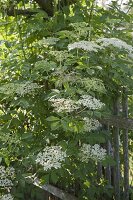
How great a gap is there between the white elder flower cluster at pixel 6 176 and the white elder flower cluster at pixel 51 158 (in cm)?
32

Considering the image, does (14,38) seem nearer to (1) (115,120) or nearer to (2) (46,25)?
(2) (46,25)

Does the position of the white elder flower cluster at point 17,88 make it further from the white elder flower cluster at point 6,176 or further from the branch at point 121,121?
the branch at point 121,121

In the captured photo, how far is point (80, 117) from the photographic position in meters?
1.79

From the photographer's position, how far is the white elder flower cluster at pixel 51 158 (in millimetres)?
1714

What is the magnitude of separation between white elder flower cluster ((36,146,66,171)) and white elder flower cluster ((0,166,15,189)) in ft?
1.04

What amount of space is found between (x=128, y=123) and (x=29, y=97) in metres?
0.66

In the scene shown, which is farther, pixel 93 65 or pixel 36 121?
pixel 36 121

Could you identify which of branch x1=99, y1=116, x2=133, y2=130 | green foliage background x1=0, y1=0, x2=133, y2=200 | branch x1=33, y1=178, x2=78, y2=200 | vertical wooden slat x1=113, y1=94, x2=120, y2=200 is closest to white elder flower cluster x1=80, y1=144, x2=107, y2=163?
green foliage background x1=0, y1=0, x2=133, y2=200

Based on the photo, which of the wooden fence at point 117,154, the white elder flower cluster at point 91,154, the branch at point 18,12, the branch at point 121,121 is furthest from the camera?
the branch at point 18,12

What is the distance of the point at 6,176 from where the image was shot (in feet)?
6.75

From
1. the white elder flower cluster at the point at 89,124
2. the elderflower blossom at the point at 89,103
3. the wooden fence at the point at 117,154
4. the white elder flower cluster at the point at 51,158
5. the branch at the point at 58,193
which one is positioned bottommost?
the branch at the point at 58,193

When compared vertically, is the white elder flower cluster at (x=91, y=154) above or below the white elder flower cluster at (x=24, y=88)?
below

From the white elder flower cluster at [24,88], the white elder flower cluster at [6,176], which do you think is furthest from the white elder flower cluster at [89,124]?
the white elder flower cluster at [6,176]

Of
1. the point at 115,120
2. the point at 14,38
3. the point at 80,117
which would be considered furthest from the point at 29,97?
the point at 14,38
